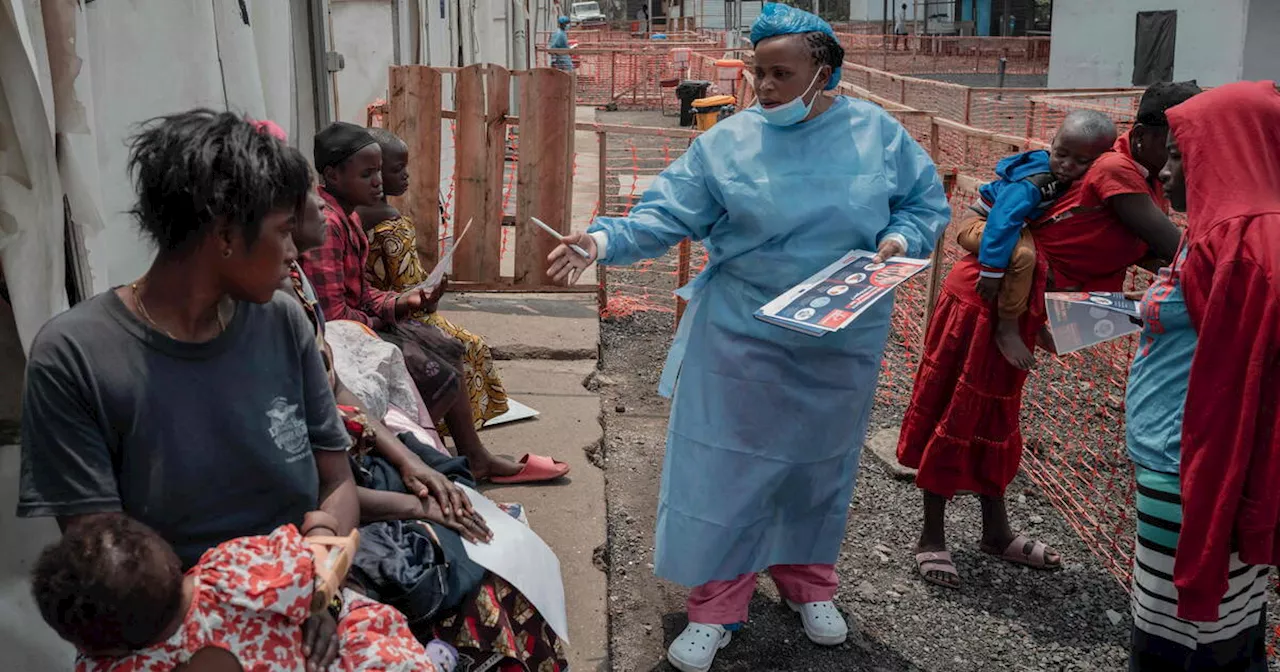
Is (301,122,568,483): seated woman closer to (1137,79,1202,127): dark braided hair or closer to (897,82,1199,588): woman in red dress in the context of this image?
(897,82,1199,588): woman in red dress

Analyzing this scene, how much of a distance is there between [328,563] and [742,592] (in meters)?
1.85

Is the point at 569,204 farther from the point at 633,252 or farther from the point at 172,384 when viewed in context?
the point at 172,384

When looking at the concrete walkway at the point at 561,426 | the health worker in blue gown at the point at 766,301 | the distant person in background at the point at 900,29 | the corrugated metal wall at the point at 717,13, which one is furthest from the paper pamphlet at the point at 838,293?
the corrugated metal wall at the point at 717,13

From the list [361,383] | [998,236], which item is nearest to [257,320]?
[361,383]

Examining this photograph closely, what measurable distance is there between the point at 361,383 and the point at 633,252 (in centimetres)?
89

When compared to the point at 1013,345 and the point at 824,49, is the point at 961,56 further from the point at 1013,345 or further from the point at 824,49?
the point at 824,49

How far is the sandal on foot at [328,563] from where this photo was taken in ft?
6.54

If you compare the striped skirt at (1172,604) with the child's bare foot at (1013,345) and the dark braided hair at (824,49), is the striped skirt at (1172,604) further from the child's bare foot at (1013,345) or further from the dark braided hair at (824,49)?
the dark braided hair at (824,49)

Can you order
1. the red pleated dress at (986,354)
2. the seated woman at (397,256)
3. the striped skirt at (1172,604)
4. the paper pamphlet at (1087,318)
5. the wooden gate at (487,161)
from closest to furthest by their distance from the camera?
the striped skirt at (1172,604), the paper pamphlet at (1087,318), the red pleated dress at (986,354), the seated woman at (397,256), the wooden gate at (487,161)

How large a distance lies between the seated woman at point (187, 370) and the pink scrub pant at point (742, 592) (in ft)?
5.35

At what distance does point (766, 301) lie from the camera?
3.43m

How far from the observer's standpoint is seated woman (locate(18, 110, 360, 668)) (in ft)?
6.57

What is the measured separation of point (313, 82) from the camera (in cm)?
570

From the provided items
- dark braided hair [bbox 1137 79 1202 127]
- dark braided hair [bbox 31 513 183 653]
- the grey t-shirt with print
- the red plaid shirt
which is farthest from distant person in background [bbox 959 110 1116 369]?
dark braided hair [bbox 31 513 183 653]
